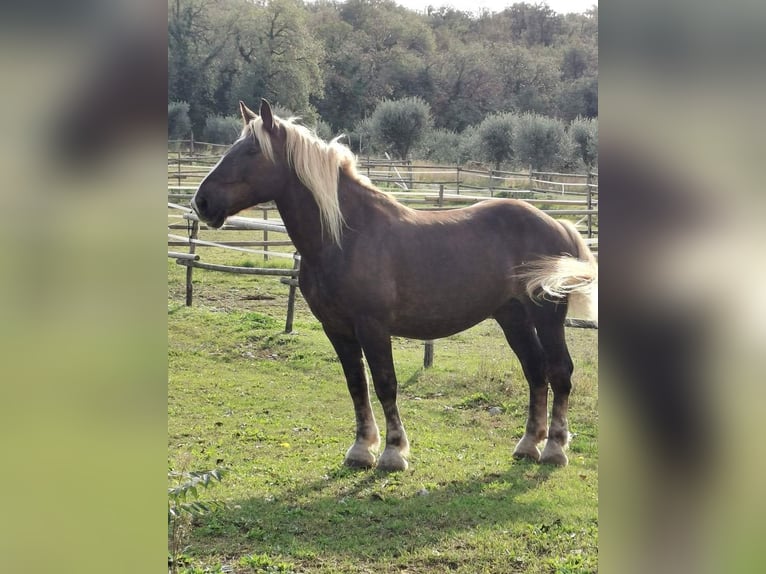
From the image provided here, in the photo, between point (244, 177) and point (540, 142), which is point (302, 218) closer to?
point (244, 177)

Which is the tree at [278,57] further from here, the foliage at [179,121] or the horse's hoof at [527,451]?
the horse's hoof at [527,451]

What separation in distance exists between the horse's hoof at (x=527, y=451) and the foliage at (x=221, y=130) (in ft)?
93.8

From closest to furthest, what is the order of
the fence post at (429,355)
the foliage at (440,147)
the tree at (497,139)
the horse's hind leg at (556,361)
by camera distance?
the horse's hind leg at (556,361) < the fence post at (429,355) < the tree at (497,139) < the foliage at (440,147)

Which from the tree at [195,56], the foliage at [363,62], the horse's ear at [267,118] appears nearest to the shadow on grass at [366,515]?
the horse's ear at [267,118]

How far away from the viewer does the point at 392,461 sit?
4621 mm

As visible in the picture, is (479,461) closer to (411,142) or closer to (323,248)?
(323,248)

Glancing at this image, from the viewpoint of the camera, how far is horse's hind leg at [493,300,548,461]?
5.00 meters

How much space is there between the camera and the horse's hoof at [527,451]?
4895 millimetres

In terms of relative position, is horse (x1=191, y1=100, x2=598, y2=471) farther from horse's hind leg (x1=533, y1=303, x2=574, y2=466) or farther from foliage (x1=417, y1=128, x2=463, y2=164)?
foliage (x1=417, y1=128, x2=463, y2=164)

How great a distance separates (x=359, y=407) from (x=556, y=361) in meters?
1.35

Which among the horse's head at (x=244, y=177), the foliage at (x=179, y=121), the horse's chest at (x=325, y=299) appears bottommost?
the horse's chest at (x=325, y=299)
